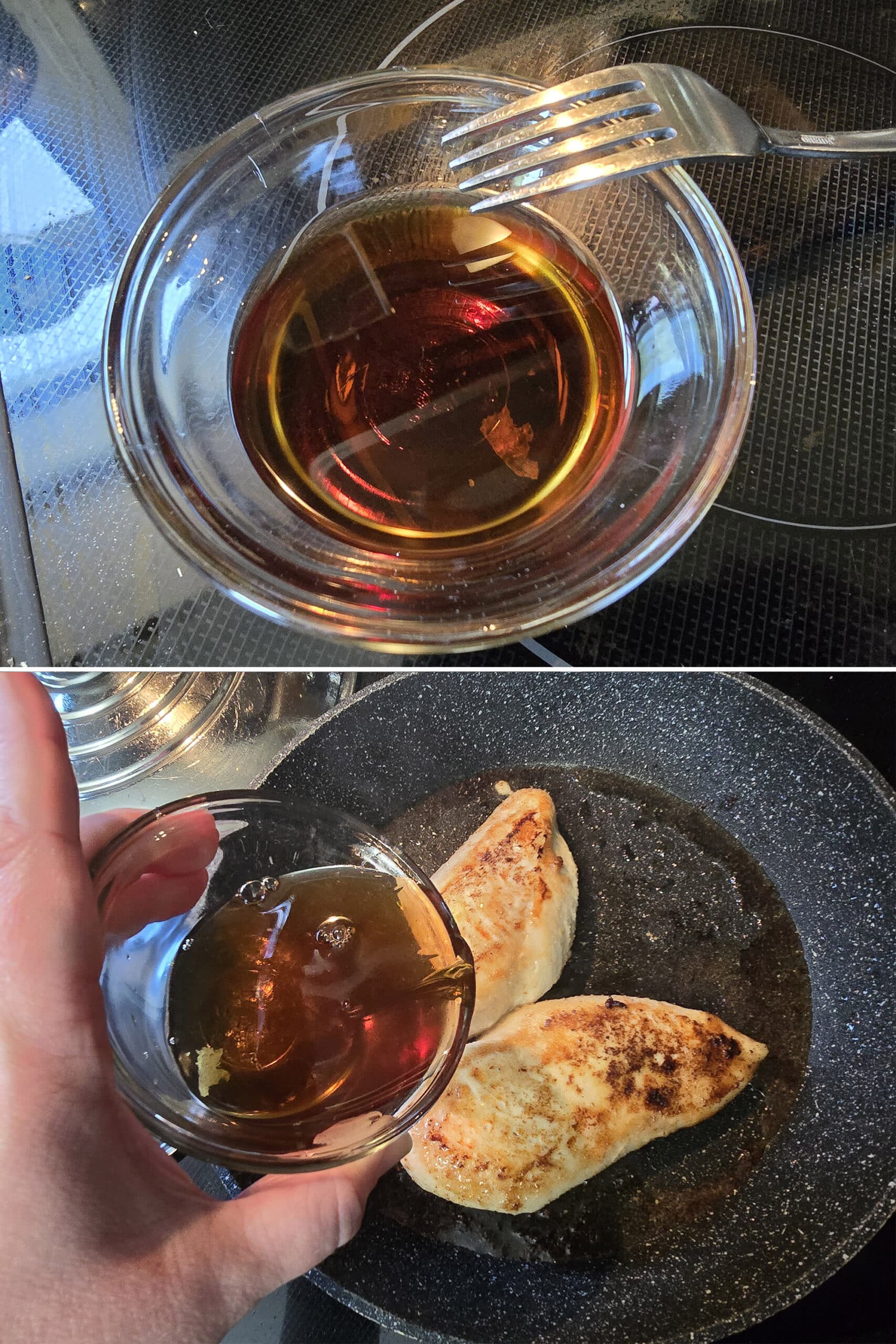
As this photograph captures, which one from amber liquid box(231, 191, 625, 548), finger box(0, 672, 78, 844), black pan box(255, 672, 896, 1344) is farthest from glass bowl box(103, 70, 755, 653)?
black pan box(255, 672, 896, 1344)

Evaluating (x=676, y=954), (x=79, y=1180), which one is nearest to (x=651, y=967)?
(x=676, y=954)

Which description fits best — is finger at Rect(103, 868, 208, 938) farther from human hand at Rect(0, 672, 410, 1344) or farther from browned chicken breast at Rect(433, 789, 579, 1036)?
browned chicken breast at Rect(433, 789, 579, 1036)

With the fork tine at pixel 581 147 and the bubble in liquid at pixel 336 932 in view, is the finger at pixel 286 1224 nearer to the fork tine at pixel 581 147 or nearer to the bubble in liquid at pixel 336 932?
the bubble in liquid at pixel 336 932

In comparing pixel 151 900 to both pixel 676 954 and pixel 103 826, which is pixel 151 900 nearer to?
pixel 103 826

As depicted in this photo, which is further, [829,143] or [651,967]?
[651,967]

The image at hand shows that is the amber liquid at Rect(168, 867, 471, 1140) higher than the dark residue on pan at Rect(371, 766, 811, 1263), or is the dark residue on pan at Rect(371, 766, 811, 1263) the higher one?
the amber liquid at Rect(168, 867, 471, 1140)

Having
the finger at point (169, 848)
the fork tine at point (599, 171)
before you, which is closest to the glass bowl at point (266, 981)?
the finger at point (169, 848)

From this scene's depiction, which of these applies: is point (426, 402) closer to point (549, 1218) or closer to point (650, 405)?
point (650, 405)
